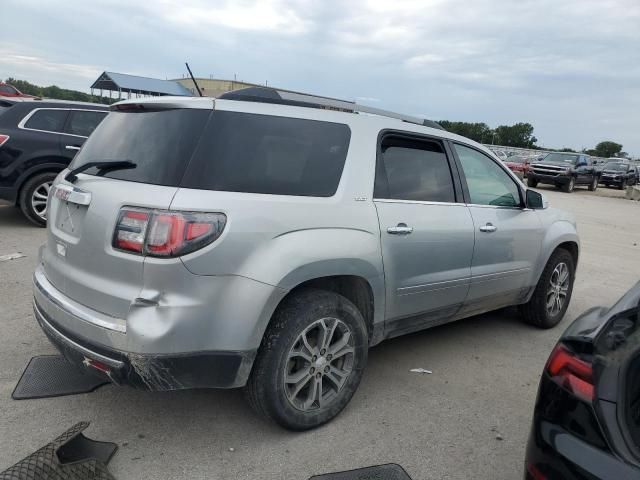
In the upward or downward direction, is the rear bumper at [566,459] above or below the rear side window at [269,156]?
below

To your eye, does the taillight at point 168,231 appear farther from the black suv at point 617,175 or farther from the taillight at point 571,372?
the black suv at point 617,175

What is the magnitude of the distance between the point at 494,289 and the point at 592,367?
2.39 m

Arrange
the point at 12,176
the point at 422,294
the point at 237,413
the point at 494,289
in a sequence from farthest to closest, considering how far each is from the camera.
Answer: the point at 12,176
the point at 494,289
the point at 422,294
the point at 237,413

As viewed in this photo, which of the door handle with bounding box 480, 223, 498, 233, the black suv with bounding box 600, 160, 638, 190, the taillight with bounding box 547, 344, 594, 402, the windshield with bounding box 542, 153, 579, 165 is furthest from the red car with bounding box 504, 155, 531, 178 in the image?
the taillight with bounding box 547, 344, 594, 402

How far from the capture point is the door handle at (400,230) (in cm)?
315

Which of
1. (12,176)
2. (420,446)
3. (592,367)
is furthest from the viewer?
(12,176)

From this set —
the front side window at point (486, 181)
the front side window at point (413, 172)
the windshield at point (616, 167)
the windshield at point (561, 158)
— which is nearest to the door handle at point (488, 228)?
the front side window at point (486, 181)

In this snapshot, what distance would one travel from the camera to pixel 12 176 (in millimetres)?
7062

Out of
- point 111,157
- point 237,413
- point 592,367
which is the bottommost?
point 237,413

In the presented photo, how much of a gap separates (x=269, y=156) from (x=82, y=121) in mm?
6153

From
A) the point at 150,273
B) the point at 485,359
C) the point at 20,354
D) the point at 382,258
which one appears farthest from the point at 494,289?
the point at 20,354

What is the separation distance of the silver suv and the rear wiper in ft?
0.04

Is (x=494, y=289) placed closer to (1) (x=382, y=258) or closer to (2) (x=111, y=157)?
(1) (x=382, y=258)

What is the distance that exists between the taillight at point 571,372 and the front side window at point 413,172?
4.94 ft
